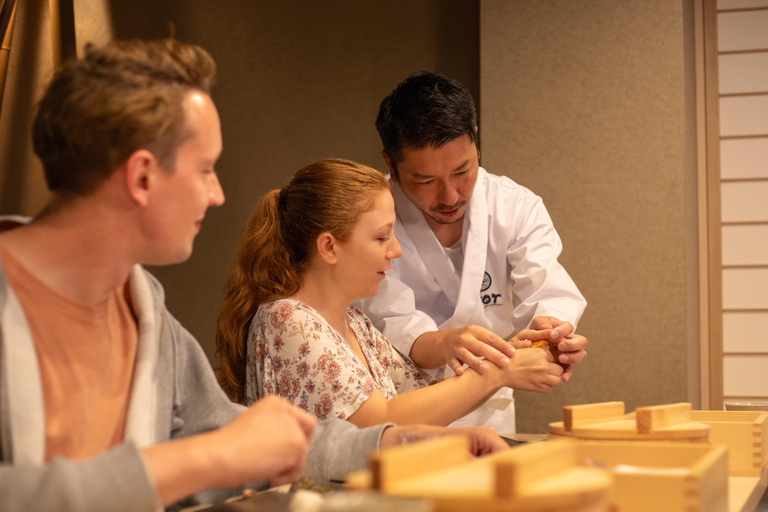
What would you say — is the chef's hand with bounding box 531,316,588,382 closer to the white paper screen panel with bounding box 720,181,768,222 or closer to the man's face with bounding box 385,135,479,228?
the man's face with bounding box 385,135,479,228

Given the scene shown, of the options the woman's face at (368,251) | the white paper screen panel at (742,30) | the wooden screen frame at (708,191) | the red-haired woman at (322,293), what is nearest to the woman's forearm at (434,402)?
the red-haired woman at (322,293)

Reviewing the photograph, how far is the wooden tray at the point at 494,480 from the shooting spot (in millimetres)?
586

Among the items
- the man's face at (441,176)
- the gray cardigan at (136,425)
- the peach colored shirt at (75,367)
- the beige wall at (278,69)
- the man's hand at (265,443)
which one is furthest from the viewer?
the beige wall at (278,69)

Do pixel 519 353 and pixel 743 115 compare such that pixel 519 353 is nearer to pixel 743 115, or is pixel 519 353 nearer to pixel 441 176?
pixel 441 176

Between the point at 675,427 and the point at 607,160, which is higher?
the point at 607,160

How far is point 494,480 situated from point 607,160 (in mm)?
2436

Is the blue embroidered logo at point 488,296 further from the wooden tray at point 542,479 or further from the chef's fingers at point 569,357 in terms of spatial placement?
the wooden tray at point 542,479

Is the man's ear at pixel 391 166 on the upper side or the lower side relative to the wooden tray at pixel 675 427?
upper

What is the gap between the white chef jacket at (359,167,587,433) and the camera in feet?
6.86

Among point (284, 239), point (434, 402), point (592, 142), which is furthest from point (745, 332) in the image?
point (284, 239)

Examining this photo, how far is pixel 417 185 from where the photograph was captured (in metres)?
2.00

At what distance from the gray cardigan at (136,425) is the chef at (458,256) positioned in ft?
1.74

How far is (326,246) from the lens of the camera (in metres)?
1.65

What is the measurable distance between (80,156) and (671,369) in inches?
94.8
